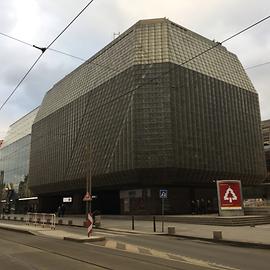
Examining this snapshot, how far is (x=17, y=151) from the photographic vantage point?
326ft

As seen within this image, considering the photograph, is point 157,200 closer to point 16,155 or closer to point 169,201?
point 169,201

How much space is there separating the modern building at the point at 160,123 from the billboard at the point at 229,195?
47.9ft

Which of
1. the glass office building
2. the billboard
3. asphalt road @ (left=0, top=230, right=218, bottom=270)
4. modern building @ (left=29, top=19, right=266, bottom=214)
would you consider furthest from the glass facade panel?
asphalt road @ (left=0, top=230, right=218, bottom=270)

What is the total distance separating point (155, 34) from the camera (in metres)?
56.8

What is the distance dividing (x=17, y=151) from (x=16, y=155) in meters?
1.07

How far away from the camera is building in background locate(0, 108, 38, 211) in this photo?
94.1 meters

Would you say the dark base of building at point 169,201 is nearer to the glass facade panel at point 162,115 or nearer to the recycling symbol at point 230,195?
the glass facade panel at point 162,115

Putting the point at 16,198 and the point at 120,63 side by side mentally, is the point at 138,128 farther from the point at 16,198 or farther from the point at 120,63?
the point at 16,198

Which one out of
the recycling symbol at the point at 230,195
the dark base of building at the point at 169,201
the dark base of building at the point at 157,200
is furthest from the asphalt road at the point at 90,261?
the dark base of building at the point at 169,201

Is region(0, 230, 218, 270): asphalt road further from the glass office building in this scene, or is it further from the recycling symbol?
the glass office building

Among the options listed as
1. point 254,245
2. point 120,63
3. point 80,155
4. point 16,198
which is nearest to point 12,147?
point 16,198

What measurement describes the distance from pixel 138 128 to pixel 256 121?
21.6 m

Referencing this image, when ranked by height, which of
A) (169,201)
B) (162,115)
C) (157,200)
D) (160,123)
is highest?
(162,115)

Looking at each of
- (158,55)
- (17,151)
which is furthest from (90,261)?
(17,151)
